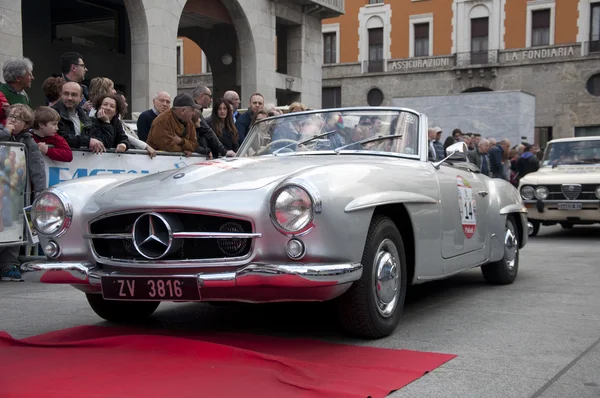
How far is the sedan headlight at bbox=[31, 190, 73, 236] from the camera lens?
4477 mm

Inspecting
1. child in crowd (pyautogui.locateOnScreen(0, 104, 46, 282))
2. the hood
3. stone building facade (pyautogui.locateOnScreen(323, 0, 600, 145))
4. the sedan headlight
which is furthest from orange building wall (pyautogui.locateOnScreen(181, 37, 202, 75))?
the sedan headlight

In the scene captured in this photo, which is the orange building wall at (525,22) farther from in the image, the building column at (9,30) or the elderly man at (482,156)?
the building column at (9,30)

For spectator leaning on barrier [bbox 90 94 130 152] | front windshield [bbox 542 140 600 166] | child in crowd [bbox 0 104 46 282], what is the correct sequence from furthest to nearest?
front windshield [bbox 542 140 600 166], spectator leaning on barrier [bbox 90 94 130 152], child in crowd [bbox 0 104 46 282]

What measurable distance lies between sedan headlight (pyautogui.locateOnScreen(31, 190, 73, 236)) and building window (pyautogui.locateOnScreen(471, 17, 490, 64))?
39545 millimetres

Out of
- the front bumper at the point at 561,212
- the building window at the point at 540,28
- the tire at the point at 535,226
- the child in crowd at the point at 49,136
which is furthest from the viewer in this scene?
the building window at the point at 540,28

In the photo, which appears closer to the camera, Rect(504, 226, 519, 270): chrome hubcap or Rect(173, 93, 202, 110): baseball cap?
Rect(504, 226, 519, 270): chrome hubcap

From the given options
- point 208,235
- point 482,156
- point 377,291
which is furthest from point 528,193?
point 208,235

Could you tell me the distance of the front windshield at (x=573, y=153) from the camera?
12626 mm

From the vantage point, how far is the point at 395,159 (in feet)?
17.3

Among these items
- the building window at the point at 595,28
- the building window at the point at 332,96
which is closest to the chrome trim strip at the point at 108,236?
the building window at the point at 595,28

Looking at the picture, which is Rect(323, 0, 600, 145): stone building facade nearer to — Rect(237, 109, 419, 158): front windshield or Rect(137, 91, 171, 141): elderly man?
Rect(137, 91, 171, 141): elderly man

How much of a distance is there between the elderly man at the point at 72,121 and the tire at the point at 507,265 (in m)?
3.95

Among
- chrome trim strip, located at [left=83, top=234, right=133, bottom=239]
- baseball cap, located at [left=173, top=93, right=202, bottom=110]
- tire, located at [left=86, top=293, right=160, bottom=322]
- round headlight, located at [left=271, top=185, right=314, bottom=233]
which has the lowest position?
tire, located at [left=86, top=293, right=160, bottom=322]

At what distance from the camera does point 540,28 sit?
40781 mm
